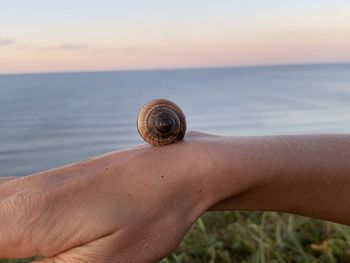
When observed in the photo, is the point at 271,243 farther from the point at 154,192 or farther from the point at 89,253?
the point at 89,253

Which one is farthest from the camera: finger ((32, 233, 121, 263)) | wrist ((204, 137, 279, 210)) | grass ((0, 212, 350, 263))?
grass ((0, 212, 350, 263))

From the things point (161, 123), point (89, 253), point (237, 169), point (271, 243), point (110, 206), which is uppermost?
point (161, 123)

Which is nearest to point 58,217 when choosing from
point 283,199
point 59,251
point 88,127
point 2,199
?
point 59,251

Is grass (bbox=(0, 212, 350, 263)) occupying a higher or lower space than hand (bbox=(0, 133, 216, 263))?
lower

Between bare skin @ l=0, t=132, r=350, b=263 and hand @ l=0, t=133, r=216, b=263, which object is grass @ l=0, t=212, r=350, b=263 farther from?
hand @ l=0, t=133, r=216, b=263

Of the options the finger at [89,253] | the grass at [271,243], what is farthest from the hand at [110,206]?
the grass at [271,243]

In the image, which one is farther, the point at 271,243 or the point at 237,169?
the point at 271,243

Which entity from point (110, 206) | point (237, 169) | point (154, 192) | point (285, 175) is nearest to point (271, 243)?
point (285, 175)

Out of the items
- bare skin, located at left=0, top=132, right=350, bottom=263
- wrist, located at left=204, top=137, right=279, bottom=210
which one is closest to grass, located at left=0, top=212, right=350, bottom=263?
bare skin, located at left=0, top=132, right=350, bottom=263
